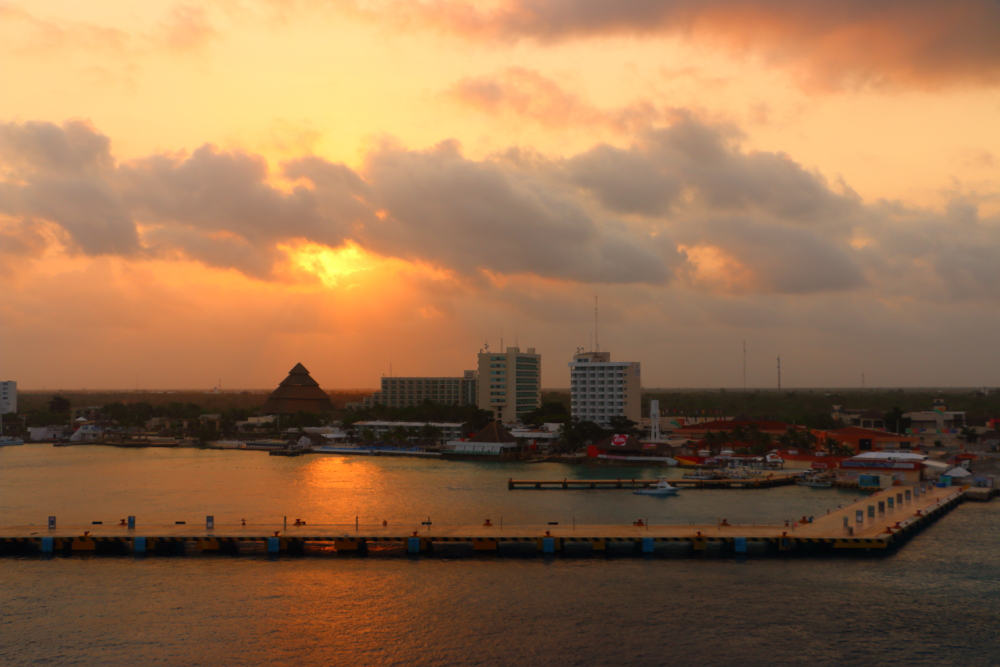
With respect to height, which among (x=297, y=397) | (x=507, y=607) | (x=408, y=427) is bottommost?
(x=507, y=607)

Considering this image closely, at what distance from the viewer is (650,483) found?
66.9m

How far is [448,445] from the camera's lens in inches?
4085

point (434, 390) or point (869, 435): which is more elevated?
point (434, 390)

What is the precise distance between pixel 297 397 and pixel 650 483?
352 feet

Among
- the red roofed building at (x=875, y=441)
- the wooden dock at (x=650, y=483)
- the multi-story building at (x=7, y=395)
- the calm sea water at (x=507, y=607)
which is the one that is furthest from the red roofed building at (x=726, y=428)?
the multi-story building at (x=7, y=395)

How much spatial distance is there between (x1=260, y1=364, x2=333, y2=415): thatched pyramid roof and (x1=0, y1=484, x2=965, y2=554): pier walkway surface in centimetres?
11585

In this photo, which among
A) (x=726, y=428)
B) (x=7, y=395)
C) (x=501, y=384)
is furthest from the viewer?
(x=7, y=395)

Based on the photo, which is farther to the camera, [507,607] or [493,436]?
[493,436]

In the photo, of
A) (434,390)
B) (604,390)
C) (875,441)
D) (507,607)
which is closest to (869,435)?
(875,441)

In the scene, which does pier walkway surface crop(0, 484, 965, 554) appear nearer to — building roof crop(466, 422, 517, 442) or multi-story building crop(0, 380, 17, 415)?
building roof crop(466, 422, 517, 442)

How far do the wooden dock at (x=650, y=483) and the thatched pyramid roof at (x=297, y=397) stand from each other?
9846 cm

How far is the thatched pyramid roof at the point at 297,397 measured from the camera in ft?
519

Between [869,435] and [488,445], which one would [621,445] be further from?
[869,435]

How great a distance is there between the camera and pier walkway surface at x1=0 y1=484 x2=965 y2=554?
3947 centimetres
